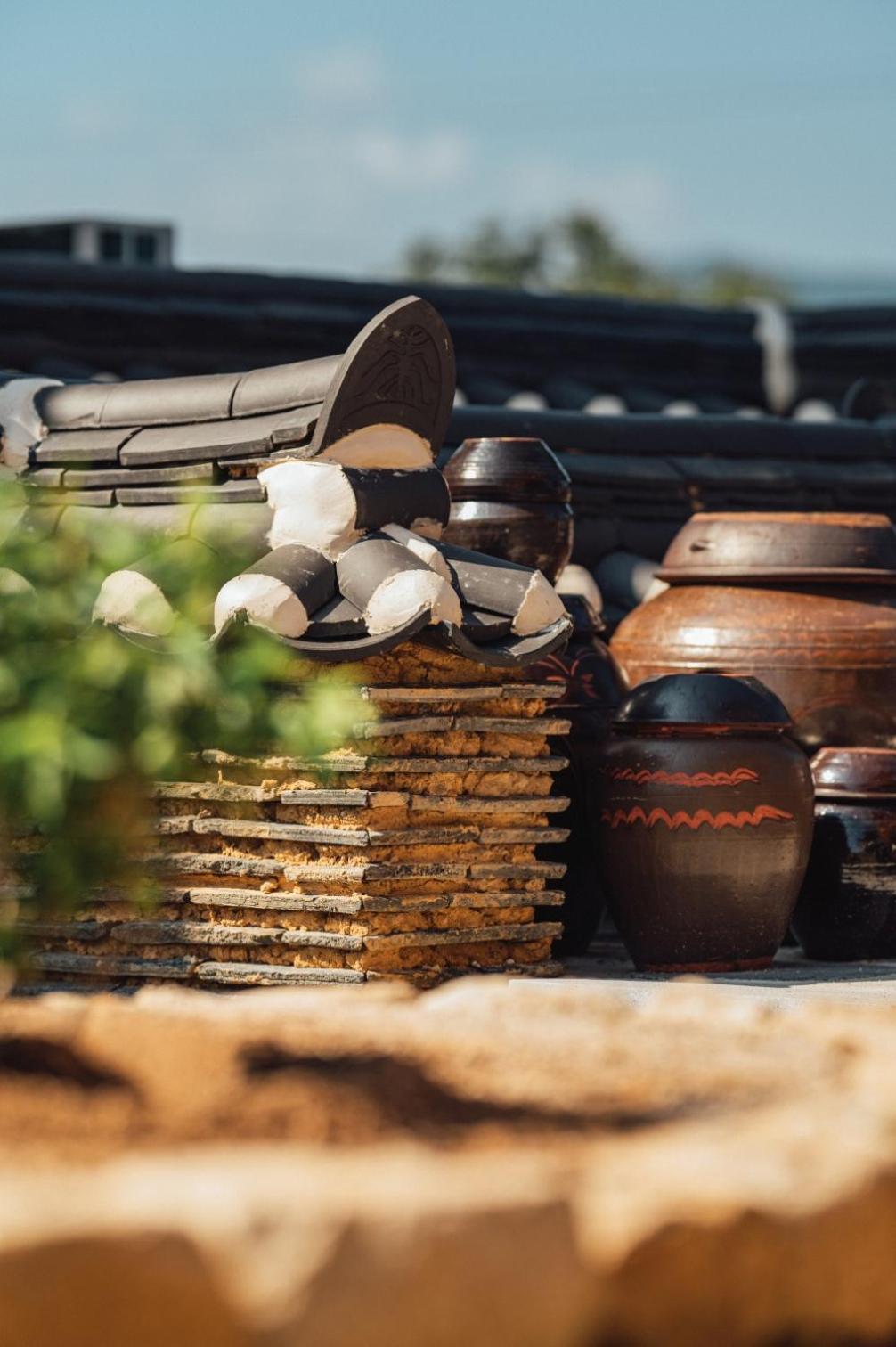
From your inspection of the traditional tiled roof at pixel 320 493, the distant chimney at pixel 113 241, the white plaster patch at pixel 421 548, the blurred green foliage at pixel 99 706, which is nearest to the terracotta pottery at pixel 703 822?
the traditional tiled roof at pixel 320 493

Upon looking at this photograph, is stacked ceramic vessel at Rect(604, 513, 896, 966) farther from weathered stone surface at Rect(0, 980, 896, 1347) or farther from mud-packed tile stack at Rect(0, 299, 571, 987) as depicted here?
weathered stone surface at Rect(0, 980, 896, 1347)

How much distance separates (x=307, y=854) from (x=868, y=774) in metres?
2.26

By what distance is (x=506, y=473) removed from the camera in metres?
7.98

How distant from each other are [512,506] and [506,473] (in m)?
0.12

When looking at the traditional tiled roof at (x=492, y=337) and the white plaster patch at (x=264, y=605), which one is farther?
the traditional tiled roof at (x=492, y=337)

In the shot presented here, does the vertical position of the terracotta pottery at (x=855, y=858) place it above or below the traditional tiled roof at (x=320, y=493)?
below

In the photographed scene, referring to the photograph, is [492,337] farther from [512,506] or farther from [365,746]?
[365,746]

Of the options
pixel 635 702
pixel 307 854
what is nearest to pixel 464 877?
pixel 307 854

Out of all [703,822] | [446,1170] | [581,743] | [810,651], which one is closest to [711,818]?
[703,822]

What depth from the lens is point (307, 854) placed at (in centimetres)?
634

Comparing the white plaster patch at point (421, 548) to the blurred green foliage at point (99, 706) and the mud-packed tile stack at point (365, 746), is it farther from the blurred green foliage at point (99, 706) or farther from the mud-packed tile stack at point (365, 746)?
the blurred green foliage at point (99, 706)

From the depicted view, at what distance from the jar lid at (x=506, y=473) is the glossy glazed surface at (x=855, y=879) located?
4.86 ft

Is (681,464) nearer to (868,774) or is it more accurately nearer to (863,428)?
(863,428)

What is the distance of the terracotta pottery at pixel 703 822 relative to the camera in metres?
7.04
